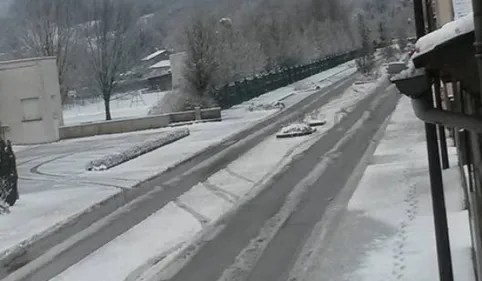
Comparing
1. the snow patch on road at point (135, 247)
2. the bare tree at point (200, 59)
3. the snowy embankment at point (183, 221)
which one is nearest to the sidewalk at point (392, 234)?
the snowy embankment at point (183, 221)

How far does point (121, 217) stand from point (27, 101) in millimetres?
29044

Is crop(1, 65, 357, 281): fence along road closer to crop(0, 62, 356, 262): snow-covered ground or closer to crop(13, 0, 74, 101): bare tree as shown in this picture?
crop(0, 62, 356, 262): snow-covered ground

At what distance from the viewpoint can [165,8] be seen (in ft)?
505

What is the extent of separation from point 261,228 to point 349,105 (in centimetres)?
2780

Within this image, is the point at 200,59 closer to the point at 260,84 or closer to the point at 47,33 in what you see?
the point at 260,84

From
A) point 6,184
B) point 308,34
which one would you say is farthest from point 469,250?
point 308,34

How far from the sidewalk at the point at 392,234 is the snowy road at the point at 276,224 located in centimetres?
54

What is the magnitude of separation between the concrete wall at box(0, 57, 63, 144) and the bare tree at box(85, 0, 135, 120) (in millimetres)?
9525

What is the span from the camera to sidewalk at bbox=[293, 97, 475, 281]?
10.9m

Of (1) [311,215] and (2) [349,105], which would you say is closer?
(1) [311,215]

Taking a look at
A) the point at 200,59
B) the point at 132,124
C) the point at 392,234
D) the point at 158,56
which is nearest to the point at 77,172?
the point at 392,234

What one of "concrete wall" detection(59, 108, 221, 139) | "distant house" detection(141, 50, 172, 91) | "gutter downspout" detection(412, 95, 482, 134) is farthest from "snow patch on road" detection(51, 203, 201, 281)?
Answer: "distant house" detection(141, 50, 172, 91)

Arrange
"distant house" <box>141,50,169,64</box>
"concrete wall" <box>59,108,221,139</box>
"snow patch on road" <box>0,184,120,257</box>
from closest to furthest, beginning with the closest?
"snow patch on road" <box>0,184,120,257</box> → "concrete wall" <box>59,108,221,139</box> → "distant house" <box>141,50,169,64</box>

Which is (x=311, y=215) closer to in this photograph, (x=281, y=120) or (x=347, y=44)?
(x=281, y=120)
